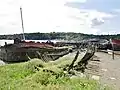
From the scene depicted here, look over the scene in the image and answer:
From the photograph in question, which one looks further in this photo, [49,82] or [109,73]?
[109,73]

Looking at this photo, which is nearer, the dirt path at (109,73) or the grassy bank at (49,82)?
the grassy bank at (49,82)

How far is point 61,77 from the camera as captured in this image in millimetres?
14172

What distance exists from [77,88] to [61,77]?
2818 mm

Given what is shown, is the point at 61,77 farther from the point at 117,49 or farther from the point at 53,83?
the point at 117,49

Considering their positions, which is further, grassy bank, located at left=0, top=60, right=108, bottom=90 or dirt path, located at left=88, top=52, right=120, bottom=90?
dirt path, located at left=88, top=52, right=120, bottom=90

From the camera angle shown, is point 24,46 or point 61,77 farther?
point 24,46

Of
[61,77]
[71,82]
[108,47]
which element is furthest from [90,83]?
[108,47]

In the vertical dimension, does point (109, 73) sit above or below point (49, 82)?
below

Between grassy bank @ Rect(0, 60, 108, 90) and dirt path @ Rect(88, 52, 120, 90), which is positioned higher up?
grassy bank @ Rect(0, 60, 108, 90)

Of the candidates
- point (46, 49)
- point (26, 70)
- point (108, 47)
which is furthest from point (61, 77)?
point (108, 47)

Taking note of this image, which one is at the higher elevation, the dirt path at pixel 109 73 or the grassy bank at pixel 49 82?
the grassy bank at pixel 49 82

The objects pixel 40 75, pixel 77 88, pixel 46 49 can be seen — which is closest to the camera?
pixel 77 88

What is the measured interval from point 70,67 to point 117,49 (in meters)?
49.4

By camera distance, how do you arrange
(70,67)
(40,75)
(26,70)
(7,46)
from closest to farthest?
1. (40,75)
2. (70,67)
3. (26,70)
4. (7,46)
